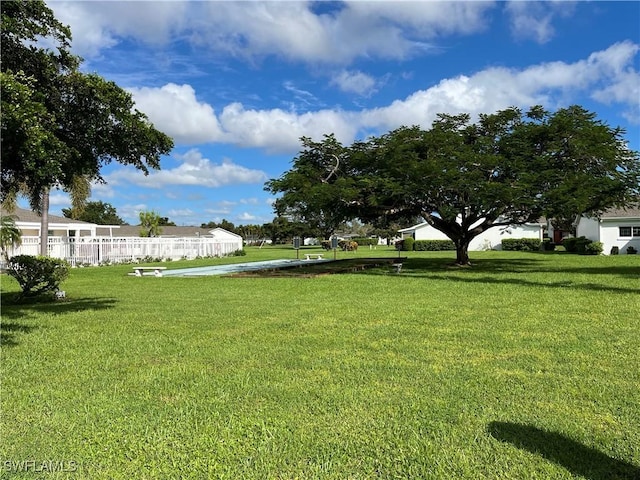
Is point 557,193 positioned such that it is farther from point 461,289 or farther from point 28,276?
point 28,276

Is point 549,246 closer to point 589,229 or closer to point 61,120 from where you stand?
point 589,229

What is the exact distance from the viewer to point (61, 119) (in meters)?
8.05

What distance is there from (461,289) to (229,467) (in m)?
10.5

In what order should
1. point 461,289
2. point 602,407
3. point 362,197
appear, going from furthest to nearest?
point 362,197, point 461,289, point 602,407

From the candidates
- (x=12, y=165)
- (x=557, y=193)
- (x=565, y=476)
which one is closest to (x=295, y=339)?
(x=565, y=476)

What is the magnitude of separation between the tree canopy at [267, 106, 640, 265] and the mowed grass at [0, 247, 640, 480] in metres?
8.87

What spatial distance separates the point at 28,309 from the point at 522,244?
38.6m

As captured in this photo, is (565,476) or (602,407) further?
(602,407)

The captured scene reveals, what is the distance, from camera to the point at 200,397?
4.29 m

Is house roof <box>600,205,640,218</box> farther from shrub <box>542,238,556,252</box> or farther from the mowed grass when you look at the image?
the mowed grass

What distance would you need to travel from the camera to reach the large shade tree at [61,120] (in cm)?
658

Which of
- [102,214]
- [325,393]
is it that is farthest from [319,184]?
[102,214]

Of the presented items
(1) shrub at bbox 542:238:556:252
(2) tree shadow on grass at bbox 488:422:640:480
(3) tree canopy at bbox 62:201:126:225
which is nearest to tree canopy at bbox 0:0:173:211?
(2) tree shadow on grass at bbox 488:422:640:480

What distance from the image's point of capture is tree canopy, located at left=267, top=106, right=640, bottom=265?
672 inches
